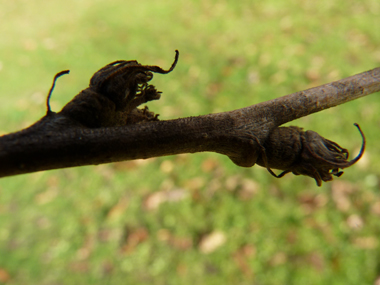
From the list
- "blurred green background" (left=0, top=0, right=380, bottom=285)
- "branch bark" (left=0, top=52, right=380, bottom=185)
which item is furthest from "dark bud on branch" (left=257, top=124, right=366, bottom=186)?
"blurred green background" (left=0, top=0, right=380, bottom=285)

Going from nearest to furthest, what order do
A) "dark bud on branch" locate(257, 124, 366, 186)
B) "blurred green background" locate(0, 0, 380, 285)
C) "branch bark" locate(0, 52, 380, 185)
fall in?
"branch bark" locate(0, 52, 380, 185) → "dark bud on branch" locate(257, 124, 366, 186) → "blurred green background" locate(0, 0, 380, 285)

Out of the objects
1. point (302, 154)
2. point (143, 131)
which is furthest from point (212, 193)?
point (143, 131)

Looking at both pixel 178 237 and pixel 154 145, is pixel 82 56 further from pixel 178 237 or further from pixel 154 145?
pixel 154 145

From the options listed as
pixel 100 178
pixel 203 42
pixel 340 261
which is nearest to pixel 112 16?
pixel 203 42

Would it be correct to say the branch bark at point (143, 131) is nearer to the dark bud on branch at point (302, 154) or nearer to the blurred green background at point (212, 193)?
the dark bud on branch at point (302, 154)

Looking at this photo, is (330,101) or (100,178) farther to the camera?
(100,178)

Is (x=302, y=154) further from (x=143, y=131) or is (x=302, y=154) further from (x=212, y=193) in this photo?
(x=212, y=193)

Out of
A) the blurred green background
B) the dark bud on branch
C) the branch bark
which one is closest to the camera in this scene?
the branch bark

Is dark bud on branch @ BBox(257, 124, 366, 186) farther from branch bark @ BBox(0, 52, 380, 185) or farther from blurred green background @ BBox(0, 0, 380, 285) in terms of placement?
blurred green background @ BBox(0, 0, 380, 285)
